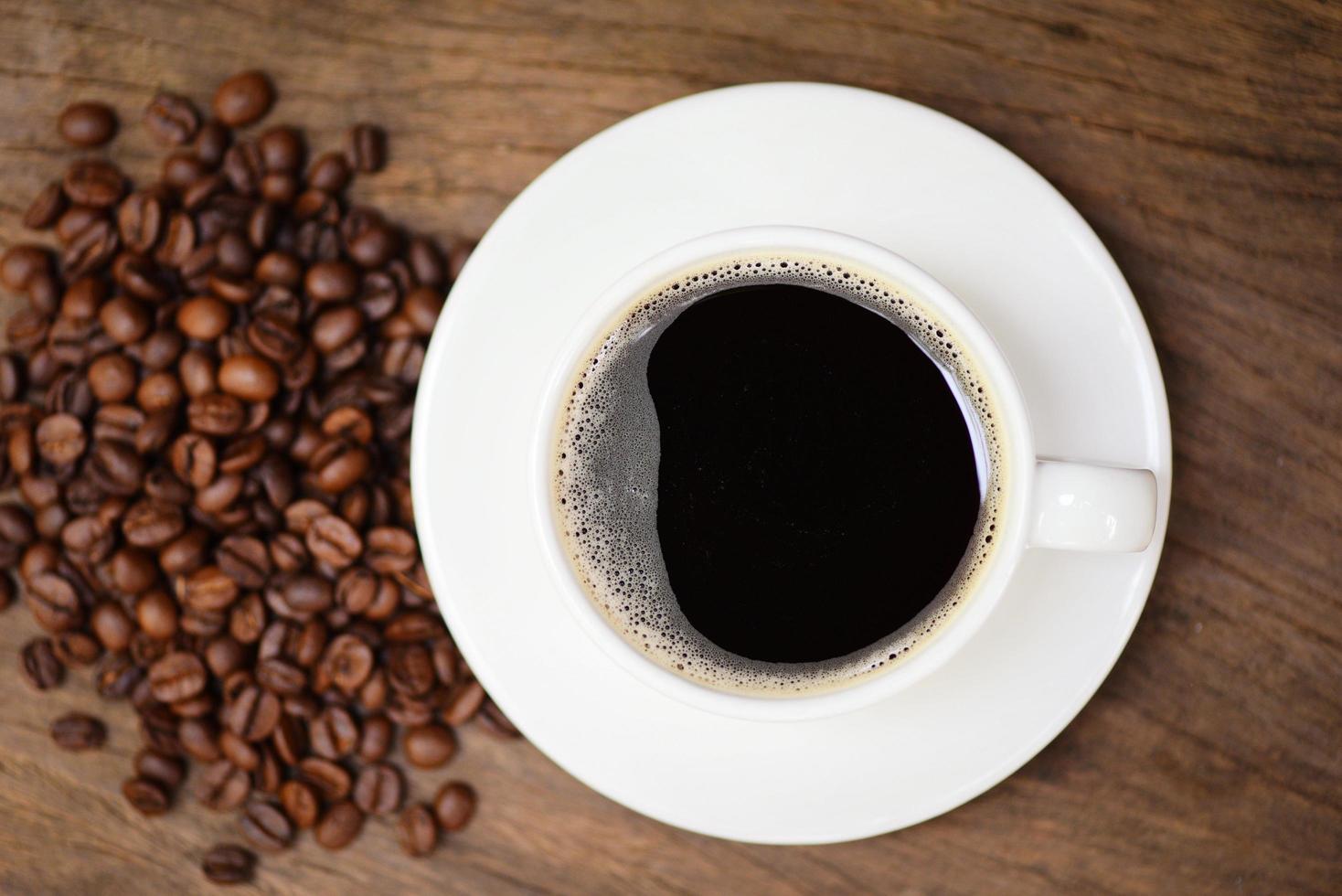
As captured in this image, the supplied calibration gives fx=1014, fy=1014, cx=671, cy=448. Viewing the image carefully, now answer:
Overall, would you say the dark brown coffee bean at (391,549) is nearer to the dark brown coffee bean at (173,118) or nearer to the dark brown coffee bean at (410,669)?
the dark brown coffee bean at (410,669)

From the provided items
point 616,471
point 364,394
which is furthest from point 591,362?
point 364,394

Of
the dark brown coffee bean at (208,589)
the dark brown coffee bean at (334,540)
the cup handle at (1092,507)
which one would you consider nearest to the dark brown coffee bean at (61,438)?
the dark brown coffee bean at (208,589)

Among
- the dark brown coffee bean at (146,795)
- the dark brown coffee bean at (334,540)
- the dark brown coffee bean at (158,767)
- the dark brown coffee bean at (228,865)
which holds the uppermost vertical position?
the dark brown coffee bean at (334,540)

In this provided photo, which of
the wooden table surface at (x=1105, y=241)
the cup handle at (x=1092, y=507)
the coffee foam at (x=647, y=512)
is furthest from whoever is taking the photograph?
the wooden table surface at (x=1105, y=241)

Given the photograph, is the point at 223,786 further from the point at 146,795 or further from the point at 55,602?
the point at 55,602

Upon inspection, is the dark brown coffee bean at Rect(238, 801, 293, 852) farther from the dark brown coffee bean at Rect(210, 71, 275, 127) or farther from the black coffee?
the dark brown coffee bean at Rect(210, 71, 275, 127)

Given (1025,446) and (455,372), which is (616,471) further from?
(1025,446)

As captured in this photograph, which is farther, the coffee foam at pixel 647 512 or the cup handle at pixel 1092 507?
the coffee foam at pixel 647 512
